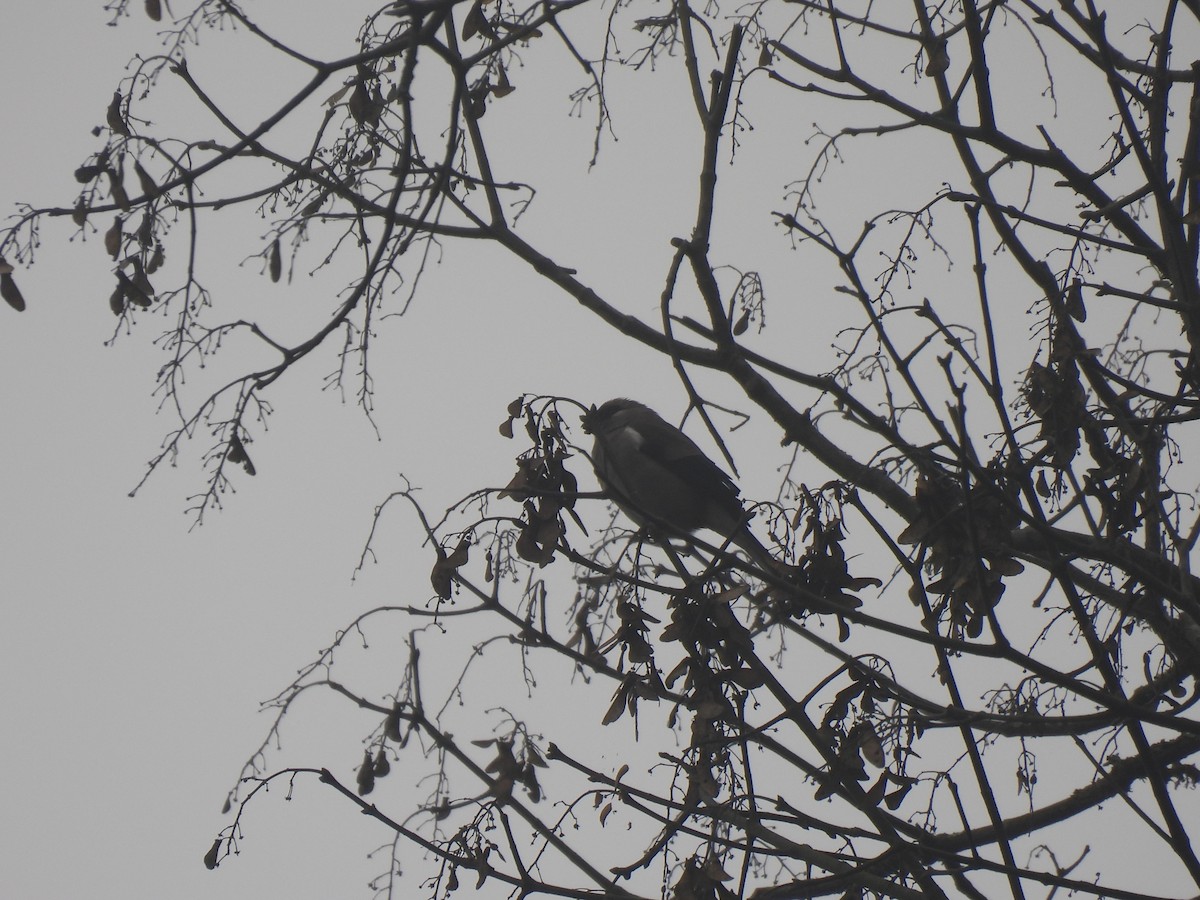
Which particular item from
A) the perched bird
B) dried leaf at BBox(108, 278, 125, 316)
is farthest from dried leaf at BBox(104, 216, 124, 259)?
the perched bird

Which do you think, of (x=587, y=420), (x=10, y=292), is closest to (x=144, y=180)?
(x=10, y=292)

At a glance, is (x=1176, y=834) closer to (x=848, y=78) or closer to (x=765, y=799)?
(x=765, y=799)

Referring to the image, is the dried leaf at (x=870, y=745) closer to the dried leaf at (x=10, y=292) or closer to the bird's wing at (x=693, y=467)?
the dried leaf at (x=10, y=292)

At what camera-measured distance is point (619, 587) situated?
2701 mm

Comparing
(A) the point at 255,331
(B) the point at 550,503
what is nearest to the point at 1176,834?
(B) the point at 550,503

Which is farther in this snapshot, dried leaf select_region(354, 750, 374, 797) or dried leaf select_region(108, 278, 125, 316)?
dried leaf select_region(354, 750, 374, 797)

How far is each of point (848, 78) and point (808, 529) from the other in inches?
58.4

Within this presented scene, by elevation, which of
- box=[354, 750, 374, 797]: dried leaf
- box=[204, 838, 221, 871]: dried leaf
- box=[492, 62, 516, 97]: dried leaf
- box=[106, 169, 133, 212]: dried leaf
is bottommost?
box=[204, 838, 221, 871]: dried leaf

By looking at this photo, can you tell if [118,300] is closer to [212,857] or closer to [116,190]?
[116,190]

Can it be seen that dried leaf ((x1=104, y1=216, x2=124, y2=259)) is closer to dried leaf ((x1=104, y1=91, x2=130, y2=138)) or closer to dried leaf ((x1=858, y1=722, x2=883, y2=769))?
Result: dried leaf ((x1=104, y1=91, x2=130, y2=138))

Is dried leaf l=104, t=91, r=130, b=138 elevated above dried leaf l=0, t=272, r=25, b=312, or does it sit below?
above

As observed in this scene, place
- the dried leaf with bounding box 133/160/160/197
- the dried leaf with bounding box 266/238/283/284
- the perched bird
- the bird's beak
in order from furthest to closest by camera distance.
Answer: the perched bird
the dried leaf with bounding box 266/238/283/284
the bird's beak
the dried leaf with bounding box 133/160/160/197

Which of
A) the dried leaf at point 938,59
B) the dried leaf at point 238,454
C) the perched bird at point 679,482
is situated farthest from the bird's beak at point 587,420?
the perched bird at point 679,482

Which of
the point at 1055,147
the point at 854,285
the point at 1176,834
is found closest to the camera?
the point at 1176,834
